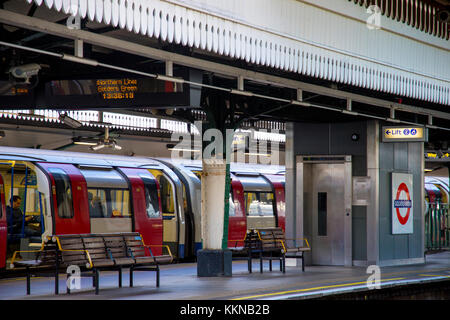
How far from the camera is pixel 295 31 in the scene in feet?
30.8

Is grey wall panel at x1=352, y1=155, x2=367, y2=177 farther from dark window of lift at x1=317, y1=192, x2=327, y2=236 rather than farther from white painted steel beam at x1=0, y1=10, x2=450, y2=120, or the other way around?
white painted steel beam at x1=0, y1=10, x2=450, y2=120

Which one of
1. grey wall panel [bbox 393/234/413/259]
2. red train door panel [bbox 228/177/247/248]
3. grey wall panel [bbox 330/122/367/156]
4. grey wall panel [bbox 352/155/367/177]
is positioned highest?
grey wall panel [bbox 330/122/367/156]

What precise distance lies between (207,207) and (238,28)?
16.9 feet

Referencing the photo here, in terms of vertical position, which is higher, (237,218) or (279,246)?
(237,218)

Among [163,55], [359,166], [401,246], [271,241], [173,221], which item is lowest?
[401,246]

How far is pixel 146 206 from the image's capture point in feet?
53.7

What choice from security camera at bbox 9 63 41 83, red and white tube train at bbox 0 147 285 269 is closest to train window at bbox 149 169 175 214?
red and white tube train at bbox 0 147 285 269

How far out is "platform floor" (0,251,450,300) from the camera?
33.4 ft

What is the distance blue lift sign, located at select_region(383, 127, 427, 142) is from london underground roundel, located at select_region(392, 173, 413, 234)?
3.09 ft

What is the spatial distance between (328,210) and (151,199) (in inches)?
151

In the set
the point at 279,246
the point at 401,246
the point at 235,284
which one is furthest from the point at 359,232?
the point at 235,284

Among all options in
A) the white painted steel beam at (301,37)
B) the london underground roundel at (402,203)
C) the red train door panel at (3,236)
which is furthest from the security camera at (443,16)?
the red train door panel at (3,236)

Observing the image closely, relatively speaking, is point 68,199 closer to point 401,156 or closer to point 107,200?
point 107,200
